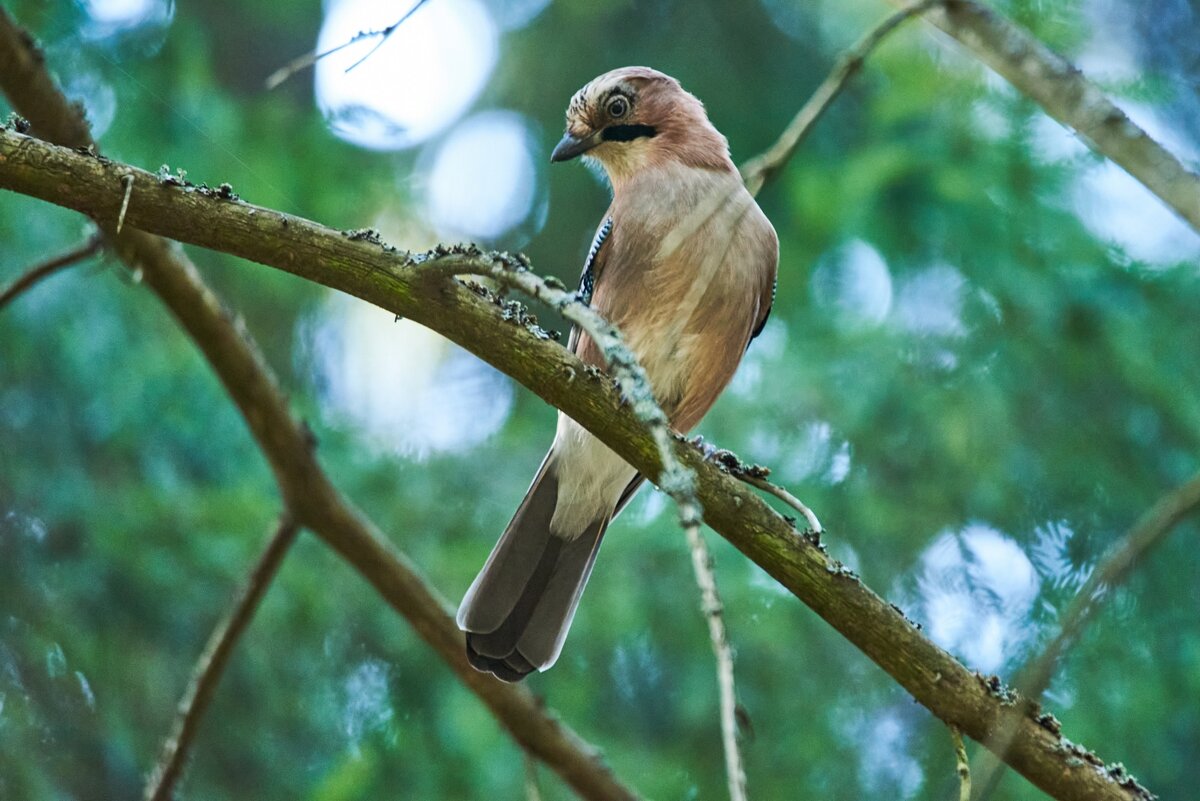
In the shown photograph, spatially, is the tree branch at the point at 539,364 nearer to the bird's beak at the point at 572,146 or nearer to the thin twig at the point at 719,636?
the thin twig at the point at 719,636

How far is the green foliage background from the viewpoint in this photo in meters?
3.99

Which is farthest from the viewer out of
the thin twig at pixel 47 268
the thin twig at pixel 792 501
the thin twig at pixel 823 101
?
the thin twig at pixel 47 268

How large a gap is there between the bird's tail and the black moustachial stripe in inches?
40.9

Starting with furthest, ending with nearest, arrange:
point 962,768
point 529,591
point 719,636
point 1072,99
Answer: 1. point 529,591
2. point 962,768
3. point 1072,99
4. point 719,636

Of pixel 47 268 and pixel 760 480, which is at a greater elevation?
pixel 760 480

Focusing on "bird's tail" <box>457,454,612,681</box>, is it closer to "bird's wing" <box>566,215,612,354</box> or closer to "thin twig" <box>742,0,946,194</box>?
"bird's wing" <box>566,215,612,354</box>

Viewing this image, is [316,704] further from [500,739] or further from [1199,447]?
[1199,447]

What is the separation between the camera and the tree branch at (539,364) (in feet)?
7.32

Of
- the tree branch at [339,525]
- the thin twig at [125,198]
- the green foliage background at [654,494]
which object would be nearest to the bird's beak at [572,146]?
the tree branch at [339,525]

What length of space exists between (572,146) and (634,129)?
213mm

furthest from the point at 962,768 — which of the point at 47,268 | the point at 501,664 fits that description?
the point at 47,268

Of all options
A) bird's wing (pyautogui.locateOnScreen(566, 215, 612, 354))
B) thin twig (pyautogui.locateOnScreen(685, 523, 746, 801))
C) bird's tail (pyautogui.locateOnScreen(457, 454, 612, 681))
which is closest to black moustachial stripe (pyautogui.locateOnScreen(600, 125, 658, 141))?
bird's wing (pyautogui.locateOnScreen(566, 215, 612, 354))

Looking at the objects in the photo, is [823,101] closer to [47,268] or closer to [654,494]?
[47,268]

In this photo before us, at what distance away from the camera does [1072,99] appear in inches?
74.4
